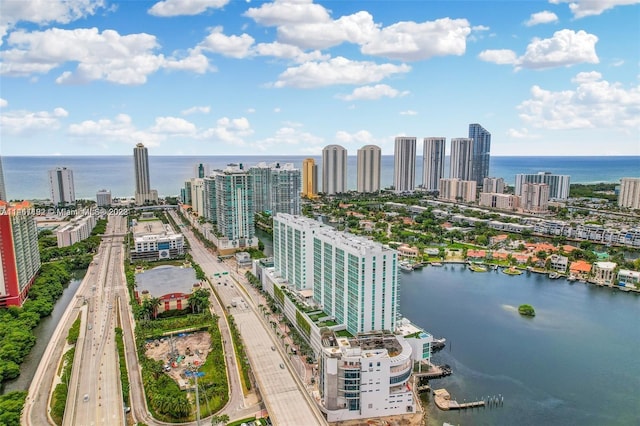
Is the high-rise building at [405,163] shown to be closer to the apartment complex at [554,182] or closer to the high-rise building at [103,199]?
the apartment complex at [554,182]

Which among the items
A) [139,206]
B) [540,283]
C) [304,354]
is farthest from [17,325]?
[139,206]

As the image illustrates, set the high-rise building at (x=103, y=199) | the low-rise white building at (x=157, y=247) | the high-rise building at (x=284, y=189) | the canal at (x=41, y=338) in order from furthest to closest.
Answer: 1. the high-rise building at (x=103, y=199)
2. the high-rise building at (x=284, y=189)
3. the low-rise white building at (x=157, y=247)
4. the canal at (x=41, y=338)

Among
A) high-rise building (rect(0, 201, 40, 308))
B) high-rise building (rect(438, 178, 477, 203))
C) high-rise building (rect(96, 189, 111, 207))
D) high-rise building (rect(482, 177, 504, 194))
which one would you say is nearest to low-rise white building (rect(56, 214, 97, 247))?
high-rise building (rect(0, 201, 40, 308))

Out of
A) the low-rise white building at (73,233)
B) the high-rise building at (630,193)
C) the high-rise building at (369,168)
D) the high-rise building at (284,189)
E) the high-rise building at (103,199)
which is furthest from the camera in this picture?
the high-rise building at (369,168)

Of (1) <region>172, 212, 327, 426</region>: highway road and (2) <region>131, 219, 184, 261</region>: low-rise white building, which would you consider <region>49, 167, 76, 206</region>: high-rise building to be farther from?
(1) <region>172, 212, 327, 426</region>: highway road

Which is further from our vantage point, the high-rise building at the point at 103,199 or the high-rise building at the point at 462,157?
the high-rise building at the point at 462,157

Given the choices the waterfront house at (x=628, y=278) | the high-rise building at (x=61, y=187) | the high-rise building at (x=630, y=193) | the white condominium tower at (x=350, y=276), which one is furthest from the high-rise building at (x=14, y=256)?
the high-rise building at (x=630, y=193)
